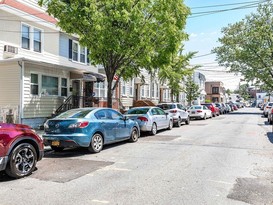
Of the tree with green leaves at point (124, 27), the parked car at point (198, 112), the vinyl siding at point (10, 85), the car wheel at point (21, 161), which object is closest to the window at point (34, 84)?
the vinyl siding at point (10, 85)

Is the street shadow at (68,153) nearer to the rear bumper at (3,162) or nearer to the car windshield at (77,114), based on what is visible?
the car windshield at (77,114)

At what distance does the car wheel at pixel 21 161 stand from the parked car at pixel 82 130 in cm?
219

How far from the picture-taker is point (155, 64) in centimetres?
1603

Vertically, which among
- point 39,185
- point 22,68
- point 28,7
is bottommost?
point 39,185

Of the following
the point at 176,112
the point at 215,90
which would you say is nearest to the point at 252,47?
the point at 176,112

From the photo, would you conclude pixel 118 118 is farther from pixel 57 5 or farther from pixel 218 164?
pixel 57 5

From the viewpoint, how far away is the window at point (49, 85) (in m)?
17.1

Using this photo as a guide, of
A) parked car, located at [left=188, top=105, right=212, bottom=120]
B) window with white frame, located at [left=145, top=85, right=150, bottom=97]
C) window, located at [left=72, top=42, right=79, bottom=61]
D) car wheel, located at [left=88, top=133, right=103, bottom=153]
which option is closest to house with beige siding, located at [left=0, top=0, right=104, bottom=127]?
window, located at [left=72, top=42, right=79, bottom=61]

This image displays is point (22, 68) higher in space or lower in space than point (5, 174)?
higher

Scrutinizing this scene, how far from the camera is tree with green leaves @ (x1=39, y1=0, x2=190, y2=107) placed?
13.2 meters

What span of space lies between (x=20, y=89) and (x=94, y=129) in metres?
7.87

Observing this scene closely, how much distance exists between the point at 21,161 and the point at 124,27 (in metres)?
9.07

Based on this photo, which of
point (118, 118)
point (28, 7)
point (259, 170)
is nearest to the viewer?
point (259, 170)

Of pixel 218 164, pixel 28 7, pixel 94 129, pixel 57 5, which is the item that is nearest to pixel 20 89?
pixel 57 5
